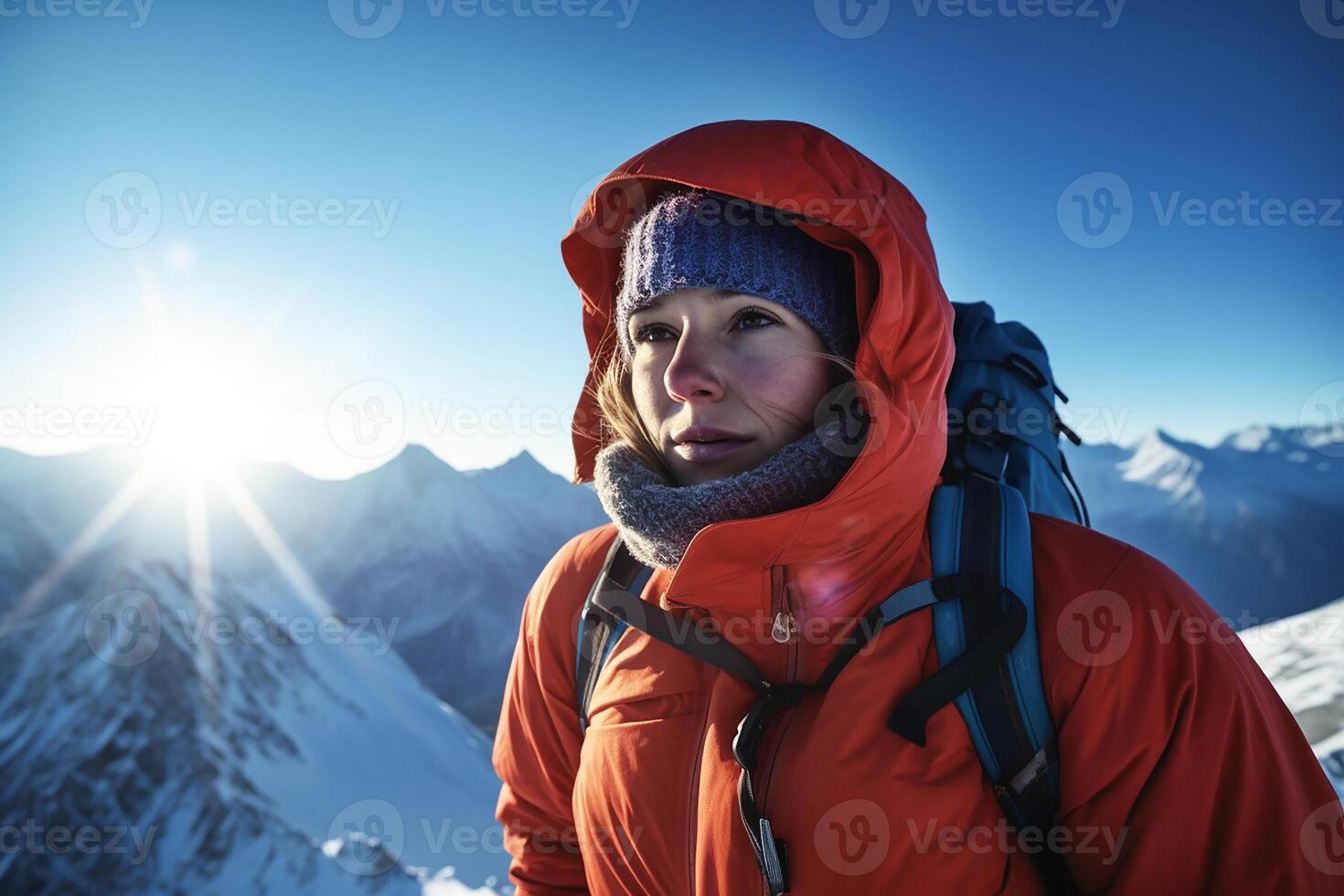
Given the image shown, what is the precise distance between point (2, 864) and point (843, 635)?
28.0 ft

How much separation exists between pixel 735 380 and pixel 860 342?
1.04ft

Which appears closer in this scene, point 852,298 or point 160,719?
point 852,298

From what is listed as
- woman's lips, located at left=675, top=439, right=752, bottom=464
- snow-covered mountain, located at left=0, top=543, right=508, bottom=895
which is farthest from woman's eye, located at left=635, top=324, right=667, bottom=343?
A: snow-covered mountain, located at left=0, top=543, right=508, bottom=895

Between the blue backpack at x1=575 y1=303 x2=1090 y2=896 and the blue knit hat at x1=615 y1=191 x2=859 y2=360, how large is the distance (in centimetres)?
47

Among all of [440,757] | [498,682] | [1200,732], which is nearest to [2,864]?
[440,757]

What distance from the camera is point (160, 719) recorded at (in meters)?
7.34

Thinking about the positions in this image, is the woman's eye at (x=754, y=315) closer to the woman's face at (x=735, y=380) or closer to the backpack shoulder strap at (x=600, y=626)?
the woman's face at (x=735, y=380)

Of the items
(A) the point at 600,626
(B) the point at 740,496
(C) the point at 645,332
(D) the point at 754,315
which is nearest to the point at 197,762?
(A) the point at 600,626

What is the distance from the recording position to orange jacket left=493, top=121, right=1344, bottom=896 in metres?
1.03

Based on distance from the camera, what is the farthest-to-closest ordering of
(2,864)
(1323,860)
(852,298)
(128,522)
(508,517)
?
(508,517) < (128,522) < (2,864) < (852,298) < (1323,860)

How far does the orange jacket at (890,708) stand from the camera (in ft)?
3.38

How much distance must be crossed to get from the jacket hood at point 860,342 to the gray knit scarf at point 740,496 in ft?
0.28

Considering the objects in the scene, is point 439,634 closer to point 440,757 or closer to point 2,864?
point 440,757

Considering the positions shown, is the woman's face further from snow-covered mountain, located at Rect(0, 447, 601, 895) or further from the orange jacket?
snow-covered mountain, located at Rect(0, 447, 601, 895)
